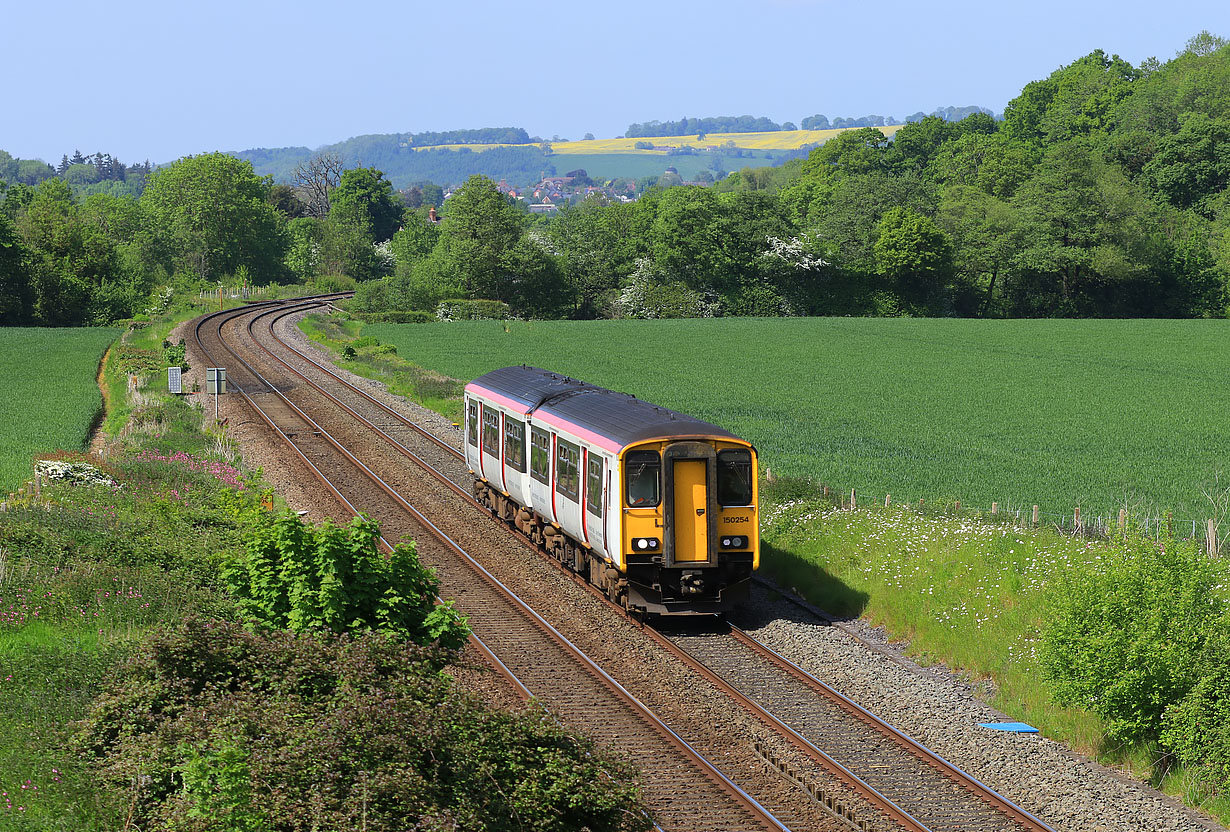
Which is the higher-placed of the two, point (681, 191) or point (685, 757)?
point (681, 191)

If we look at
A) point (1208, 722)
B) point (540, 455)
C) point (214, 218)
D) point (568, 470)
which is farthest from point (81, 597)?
point (214, 218)

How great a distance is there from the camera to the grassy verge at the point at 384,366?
45188mm

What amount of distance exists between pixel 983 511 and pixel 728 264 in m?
76.1

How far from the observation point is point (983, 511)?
2353 cm

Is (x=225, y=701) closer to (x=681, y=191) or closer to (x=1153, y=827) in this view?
(x=1153, y=827)

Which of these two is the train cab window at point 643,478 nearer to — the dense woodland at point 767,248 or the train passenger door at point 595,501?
the train passenger door at point 595,501

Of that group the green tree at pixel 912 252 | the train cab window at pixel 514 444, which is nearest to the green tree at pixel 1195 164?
the green tree at pixel 912 252

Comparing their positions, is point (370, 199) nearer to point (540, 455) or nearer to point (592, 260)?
point (592, 260)

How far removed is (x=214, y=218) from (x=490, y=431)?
335ft

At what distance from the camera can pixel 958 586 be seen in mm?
18266

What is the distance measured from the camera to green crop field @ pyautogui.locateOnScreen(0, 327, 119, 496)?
3186 cm

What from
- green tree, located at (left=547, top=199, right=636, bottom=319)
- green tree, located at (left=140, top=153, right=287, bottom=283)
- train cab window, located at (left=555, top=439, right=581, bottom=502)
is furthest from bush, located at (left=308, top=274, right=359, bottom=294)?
train cab window, located at (left=555, top=439, right=581, bottom=502)

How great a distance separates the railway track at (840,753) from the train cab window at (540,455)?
8.57 ft

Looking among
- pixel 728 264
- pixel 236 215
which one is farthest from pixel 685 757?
pixel 236 215
